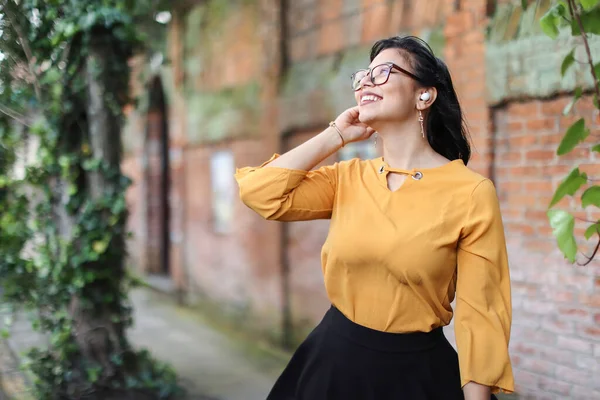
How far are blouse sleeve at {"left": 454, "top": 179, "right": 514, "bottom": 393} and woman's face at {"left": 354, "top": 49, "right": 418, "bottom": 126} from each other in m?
0.35

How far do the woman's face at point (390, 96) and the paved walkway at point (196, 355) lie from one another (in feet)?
10.7

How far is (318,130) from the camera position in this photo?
5.48m

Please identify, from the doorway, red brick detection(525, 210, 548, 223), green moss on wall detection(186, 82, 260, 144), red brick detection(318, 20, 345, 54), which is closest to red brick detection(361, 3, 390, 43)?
red brick detection(318, 20, 345, 54)

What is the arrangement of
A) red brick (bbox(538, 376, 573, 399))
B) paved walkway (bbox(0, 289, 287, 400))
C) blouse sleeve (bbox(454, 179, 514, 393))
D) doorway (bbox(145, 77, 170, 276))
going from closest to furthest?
blouse sleeve (bbox(454, 179, 514, 393)), red brick (bbox(538, 376, 573, 399)), paved walkway (bbox(0, 289, 287, 400)), doorway (bbox(145, 77, 170, 276))

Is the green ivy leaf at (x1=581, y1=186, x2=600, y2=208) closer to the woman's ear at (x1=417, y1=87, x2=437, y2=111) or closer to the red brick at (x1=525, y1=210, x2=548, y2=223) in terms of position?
the woman's ear at (x1=417, y1=87, x2=437, y2=111)

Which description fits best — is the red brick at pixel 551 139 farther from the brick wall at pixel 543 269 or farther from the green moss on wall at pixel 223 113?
the green moss on wall at pixel 223 113

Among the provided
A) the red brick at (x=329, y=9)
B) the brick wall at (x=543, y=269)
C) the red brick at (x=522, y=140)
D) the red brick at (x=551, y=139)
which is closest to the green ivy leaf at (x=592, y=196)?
the brick wall at (x=543, y=269)

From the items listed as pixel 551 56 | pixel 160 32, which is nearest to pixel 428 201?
pixel 551 56

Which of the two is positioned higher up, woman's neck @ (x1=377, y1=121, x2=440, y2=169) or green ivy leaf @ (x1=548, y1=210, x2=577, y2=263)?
woman's neck @ (x1=377, y1=121, x2=440, y2=169)

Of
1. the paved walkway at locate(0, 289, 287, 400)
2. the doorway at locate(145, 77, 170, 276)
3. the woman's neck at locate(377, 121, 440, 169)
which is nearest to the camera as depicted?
the woman's neck at locate(377, 121, 440, 169)

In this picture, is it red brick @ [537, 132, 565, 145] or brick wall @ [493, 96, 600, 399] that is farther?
red brick @ [537, 132, 565, 145]

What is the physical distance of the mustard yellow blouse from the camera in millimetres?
1743

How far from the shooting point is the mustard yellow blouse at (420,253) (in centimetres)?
174

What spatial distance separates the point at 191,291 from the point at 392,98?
6441 millimetres
